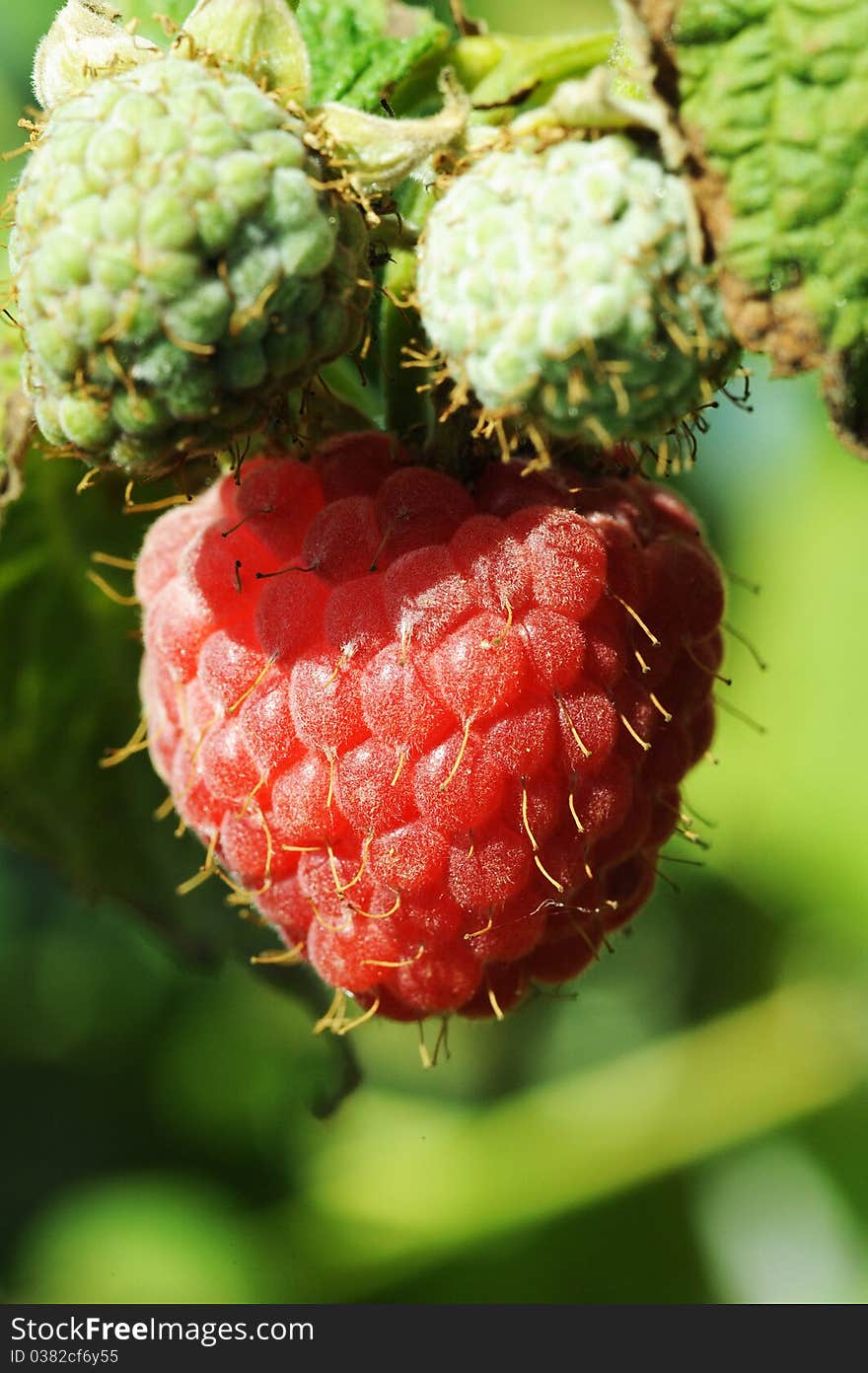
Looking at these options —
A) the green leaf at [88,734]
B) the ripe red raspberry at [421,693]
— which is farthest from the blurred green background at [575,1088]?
the ripe red raspberry at [421,693]

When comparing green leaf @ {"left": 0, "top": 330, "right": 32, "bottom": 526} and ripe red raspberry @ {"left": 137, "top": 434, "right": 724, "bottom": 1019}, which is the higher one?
green leaf @ {"left": 0, "top": 330, "right": 32, "bottom": 526}

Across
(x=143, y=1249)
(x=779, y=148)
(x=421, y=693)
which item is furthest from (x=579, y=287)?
(x=143, y=1249)

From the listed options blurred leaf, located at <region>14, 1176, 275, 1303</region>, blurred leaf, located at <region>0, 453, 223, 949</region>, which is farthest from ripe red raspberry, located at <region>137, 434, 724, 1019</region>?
blurred leaf, located at <region>14, 1176, 275, 1303</region>

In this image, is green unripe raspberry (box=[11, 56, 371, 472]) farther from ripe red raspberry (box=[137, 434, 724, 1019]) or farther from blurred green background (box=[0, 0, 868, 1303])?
blurred green background (box=[0, 0, 868, 1303])

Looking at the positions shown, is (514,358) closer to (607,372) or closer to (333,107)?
(607,372)

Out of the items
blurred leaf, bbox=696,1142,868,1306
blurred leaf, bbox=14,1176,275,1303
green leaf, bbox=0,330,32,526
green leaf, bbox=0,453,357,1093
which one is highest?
green leaf, bbox=0,330,32,526

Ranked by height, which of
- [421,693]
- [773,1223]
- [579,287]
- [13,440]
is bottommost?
[773,1223]

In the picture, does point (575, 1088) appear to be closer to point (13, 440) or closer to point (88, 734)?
point (88, 734)
